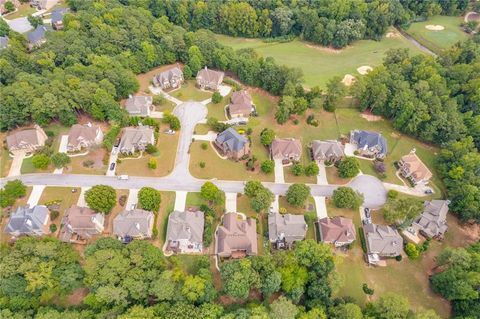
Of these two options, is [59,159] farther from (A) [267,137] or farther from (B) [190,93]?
(A) [267,137]

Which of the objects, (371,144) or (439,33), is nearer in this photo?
(371,144)

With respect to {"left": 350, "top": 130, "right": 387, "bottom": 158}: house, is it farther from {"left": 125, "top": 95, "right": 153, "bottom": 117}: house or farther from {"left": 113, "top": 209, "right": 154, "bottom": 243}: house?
{"left": 125, "top": 95, "right": 153, "bottom": 117}: house

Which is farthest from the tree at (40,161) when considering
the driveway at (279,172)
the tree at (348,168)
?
the tree at (348,168)

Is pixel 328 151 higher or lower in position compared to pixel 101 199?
higher

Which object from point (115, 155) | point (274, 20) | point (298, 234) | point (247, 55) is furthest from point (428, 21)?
point (115, 155)

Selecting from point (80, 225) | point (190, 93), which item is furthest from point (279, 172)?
point (80, 225)

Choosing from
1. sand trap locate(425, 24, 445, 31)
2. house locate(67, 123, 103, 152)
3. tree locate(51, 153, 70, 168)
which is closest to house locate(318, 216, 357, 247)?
house locate(67, 123, 103, 152)

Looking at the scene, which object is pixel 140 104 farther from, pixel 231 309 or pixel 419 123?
pixel 419 123
